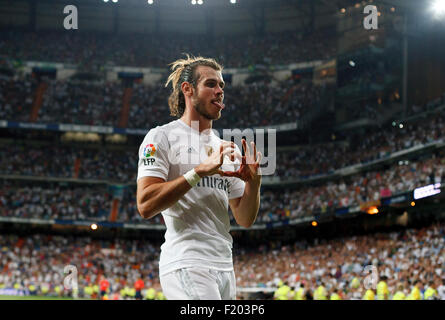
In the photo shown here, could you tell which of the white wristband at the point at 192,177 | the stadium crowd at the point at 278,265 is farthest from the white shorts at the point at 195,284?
the stadium crowd at the point at 278,265

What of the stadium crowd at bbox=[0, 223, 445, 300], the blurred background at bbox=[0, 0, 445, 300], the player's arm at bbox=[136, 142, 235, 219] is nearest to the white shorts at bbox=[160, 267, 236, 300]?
the player's arm at bbox=[136, 142, 235, 219]

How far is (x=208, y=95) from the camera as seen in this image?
3.95m

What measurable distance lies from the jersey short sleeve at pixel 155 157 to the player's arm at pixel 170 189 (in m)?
0.10

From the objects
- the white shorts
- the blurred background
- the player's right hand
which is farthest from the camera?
the blurred background

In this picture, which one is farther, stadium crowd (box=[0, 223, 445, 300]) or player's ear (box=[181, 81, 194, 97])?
stadium crowd (box=[0, 223, 445, 300])

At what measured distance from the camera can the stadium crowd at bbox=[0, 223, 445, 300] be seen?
79.1ft

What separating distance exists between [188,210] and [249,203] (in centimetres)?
53

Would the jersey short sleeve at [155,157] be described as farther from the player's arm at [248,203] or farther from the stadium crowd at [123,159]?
Result: the stadium crowd at [123,159]

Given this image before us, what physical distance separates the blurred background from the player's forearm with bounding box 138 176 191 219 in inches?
813

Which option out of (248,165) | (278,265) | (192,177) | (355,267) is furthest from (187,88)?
(278,265)

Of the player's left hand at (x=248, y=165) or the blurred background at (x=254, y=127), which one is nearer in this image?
the player's left hand at (x=248, y=165)

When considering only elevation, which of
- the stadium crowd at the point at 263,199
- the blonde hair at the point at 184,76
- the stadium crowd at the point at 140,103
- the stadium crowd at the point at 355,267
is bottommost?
the blonde hair at the point at 184,76

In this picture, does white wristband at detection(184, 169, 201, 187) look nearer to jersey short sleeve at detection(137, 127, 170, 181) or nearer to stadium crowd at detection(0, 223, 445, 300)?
jersey short sleeve at detection(137, 127, 170, 181)

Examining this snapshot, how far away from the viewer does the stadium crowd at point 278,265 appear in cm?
2411
